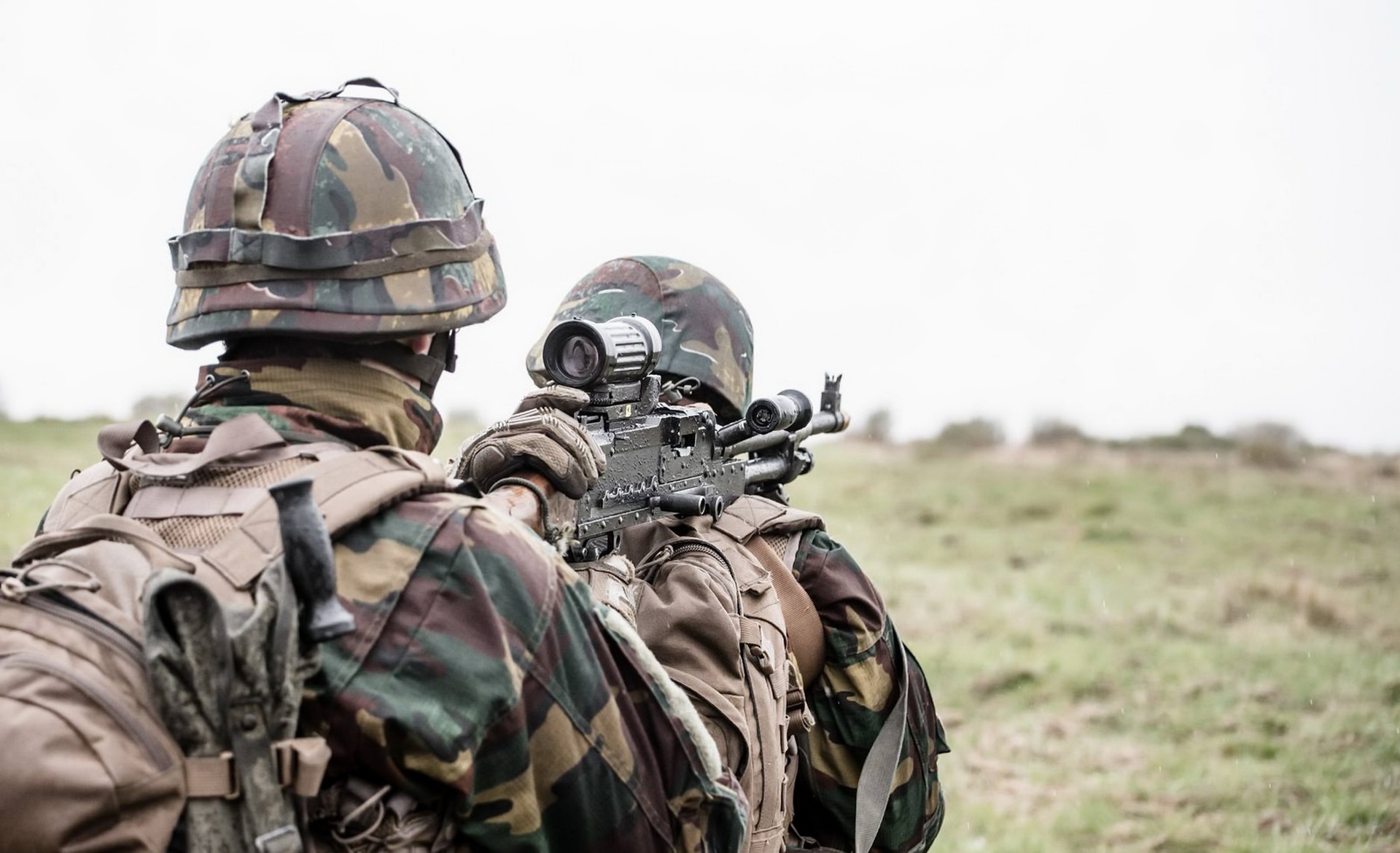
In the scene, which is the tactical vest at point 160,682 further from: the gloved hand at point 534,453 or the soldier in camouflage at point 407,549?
the gloved hand at point 534,453

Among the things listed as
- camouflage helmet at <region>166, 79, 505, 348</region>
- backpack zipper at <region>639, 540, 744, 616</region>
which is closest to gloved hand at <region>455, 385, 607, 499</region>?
backpack zipper at <region>639, 540, 744, 616</region>

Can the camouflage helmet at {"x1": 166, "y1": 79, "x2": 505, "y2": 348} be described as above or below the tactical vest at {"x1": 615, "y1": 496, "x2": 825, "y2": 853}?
above

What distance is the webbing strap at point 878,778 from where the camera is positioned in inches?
149

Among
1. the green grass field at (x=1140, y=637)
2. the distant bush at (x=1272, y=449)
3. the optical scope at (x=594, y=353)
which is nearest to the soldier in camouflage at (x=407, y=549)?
the optical scope at (x=594, y=353)

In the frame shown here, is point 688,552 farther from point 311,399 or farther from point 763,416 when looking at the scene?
point 311,399

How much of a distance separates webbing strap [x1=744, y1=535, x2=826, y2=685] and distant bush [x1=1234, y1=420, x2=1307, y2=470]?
15.8 m

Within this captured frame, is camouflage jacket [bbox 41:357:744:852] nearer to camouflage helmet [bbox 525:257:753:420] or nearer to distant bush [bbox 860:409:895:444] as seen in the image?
camouflage helmet [bbox 525:257:753:420]

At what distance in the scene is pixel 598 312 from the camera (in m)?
4.27

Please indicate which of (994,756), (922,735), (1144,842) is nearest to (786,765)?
(922,735)

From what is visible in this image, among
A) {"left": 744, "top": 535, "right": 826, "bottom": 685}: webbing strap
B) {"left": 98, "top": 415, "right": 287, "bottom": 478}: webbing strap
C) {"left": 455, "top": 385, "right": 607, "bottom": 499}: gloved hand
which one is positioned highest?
{"left": 98, "top": 415, "right": 287, "bottom": 478}: webbing strap

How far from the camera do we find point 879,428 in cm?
2081

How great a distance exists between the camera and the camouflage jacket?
2.06 metres

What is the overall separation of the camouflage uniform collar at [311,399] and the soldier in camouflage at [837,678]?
171 cm

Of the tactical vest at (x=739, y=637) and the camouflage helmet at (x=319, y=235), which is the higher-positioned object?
the camouflage helmet at (x=319, y=235)
